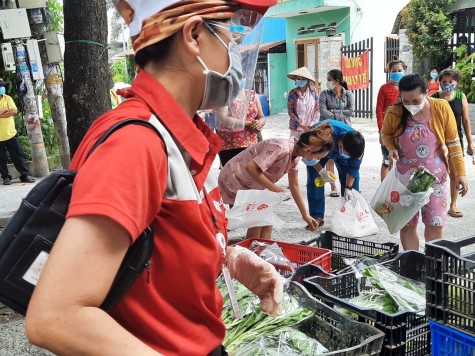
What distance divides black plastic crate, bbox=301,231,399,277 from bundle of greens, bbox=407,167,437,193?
672 mm

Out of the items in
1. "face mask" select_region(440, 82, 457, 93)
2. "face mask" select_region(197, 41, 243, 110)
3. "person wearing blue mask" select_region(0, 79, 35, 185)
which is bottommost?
"person wearing blue mask" select_region(0, 79, 35, 185)

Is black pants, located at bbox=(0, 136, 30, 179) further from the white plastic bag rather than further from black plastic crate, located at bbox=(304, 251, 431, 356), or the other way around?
black plastic crate, located at bbox=(304, 251, 431, 356)

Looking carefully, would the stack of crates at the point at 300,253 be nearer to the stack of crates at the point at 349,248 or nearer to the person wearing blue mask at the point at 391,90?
the stack of crates at the point at 349,248

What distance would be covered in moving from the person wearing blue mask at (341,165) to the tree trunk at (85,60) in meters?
2.24

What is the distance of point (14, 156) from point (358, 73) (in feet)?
31.8

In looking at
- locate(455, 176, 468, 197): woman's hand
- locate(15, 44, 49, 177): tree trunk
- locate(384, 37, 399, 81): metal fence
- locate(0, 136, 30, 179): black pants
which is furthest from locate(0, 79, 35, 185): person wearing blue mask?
locate(384, 37, 399, 81): metal fence

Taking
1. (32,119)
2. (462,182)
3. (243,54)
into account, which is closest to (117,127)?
(243,54)

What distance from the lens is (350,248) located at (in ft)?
12.8

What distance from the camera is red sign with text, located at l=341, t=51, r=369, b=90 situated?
15.2 metres

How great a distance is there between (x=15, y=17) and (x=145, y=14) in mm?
8467

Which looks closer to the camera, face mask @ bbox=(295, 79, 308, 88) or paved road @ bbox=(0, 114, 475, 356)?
paved road @ bbox=(0, 114, 475, 356)

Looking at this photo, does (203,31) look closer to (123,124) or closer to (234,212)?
(123,124)

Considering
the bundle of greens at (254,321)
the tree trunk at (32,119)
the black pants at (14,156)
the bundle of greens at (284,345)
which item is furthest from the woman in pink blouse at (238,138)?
the black pants at (14,156)

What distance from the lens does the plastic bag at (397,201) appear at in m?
4.18
